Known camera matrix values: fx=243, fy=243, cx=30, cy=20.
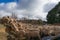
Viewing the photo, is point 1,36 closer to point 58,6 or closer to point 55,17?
point 55,17

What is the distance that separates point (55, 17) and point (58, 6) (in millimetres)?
4357

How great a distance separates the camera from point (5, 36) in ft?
81.8

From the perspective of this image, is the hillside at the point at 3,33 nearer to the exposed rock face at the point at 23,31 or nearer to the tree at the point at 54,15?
the exposed rock face at the point at 23,31

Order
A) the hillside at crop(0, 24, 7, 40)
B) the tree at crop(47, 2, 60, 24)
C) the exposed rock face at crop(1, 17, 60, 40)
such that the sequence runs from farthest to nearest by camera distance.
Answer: the tree at crop(47, 2, 60, 24) < the hillside at crop(0, 24, 7, 40) < the exposed rock face at crop(1, 17, 60, 40)

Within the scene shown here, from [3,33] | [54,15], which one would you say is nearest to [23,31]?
[3,33]

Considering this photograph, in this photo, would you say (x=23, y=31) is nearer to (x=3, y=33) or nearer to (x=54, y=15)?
(x=3, y=33)

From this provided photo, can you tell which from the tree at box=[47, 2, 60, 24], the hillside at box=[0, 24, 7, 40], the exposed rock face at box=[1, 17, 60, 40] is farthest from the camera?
the tree at box=[47, 2, 60, 24]

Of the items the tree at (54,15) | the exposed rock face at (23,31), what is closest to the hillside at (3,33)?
the exposed rock face at (23,31)

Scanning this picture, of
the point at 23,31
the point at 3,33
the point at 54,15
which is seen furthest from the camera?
the point at 54,15

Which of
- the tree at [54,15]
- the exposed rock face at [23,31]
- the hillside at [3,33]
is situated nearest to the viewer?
the exposed rock face at [23,31]

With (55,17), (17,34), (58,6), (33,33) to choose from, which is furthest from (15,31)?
(58,6)

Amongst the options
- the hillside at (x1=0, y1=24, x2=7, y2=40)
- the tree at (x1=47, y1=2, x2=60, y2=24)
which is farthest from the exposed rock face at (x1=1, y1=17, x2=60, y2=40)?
the tree at (x1=47, y1=2, x2=60, y2=24)

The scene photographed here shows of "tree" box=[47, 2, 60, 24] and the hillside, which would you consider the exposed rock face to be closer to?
the hillside

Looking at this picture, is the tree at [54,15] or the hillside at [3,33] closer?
the hillside at [3,33]
